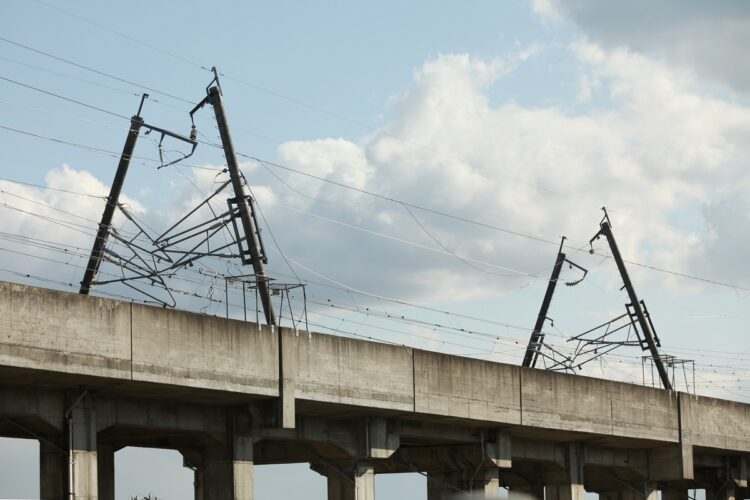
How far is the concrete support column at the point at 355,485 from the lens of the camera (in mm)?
38188

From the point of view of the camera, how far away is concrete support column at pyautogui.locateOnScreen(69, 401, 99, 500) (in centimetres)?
2961

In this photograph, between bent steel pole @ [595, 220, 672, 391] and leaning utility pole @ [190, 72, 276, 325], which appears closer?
leaning utility pole @ [190, 72, 276, 325]

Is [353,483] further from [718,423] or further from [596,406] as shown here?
[718,423]

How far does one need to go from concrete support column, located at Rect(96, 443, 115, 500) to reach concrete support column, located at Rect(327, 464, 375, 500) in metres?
6.32

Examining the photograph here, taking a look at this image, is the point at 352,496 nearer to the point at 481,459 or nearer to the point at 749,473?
the point at 481,459

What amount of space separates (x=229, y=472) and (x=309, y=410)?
9.56 feet

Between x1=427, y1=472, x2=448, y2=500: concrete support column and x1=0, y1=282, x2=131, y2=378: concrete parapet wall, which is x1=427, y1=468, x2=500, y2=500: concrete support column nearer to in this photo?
x1=427, y1=472, x2=448, y2=500: concrete support column

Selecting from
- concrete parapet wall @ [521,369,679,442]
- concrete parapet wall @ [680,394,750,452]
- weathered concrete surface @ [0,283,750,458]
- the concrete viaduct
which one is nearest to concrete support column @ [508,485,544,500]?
the concrete viaduct

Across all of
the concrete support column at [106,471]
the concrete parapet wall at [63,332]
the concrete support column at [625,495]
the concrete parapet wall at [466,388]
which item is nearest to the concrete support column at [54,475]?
the concrete parapet wall at [63,332]

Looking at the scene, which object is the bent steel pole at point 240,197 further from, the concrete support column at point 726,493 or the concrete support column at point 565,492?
the concrete support column at point 726,493

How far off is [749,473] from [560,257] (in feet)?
42.0

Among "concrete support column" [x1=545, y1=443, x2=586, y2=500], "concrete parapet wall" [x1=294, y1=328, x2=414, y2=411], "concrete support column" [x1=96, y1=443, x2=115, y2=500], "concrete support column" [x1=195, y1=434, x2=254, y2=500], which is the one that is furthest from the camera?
"concrete support column" [x1=545, y1=443, x2=586, y2=500]

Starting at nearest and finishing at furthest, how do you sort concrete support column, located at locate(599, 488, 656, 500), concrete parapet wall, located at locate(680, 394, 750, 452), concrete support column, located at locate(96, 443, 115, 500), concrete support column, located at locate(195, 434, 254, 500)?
concrete support column, located at locate(195, 434, 254, 500), concrete support column, located at locate(96, 443, 115, 500), concrete parapet wall, located at locate(680, 394, 750, 452), concrete support column, located at locate(599, 488, 656, 500)

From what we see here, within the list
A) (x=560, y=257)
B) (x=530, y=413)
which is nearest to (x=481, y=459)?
(x=530, y=413)
